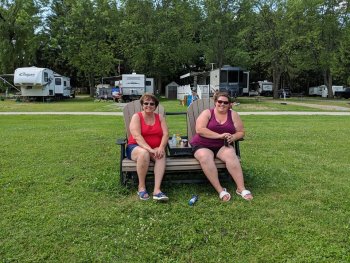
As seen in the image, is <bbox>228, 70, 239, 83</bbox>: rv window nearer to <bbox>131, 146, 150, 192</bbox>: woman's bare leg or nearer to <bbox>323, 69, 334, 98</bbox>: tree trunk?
<bbox>323, 69, 334, 98</bbox>: tree trunk

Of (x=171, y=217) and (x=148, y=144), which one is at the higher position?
(x=148, y=144)

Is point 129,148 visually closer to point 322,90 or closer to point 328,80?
point 328,80

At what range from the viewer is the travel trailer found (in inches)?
1087

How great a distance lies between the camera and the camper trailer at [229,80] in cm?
2548

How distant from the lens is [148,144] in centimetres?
429

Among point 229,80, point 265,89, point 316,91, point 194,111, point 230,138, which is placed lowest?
point 230,138

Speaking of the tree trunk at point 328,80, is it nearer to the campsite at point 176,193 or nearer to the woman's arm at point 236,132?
the campsite at point 176,193

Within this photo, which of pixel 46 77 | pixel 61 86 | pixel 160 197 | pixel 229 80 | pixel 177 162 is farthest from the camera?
pixel 61 86

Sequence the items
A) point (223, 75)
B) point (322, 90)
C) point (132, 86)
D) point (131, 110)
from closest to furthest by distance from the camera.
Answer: point (131, 110) → point (223, 75) → point (132, 86) → point (322, 90)

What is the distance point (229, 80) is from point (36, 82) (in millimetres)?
13910

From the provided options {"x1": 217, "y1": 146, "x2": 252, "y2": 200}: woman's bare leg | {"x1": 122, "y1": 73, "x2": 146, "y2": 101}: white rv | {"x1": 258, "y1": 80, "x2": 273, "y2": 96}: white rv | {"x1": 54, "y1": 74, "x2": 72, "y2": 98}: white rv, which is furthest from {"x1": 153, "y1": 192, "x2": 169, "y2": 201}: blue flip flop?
{"x1": 258, "y1": 80, "x2": 273, "y2": 96}: white rv

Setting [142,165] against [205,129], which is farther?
[205,129]

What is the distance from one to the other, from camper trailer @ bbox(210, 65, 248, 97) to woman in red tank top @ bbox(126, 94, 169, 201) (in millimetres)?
20984

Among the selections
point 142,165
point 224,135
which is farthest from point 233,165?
point 142,165
